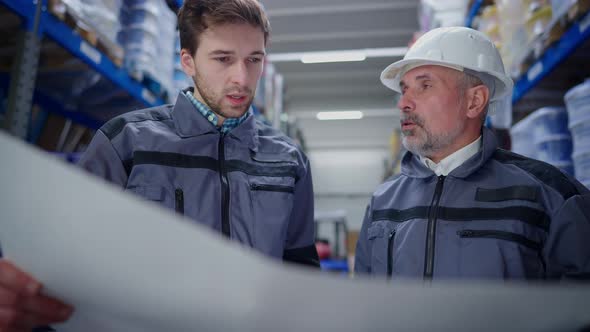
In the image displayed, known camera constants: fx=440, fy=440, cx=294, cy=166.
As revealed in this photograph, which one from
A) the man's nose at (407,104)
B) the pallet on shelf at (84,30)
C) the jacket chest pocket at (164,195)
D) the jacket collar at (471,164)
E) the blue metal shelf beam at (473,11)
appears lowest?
the jacket chest pocket at (164,195)

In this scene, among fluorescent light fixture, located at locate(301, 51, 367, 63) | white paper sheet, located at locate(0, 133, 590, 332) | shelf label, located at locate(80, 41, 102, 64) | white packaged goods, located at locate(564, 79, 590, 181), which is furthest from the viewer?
fluorescent light fixture, located at locate(301, 51, 367, 63)

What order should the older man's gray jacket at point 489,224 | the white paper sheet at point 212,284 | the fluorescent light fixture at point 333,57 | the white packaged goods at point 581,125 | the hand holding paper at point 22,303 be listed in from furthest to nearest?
the fluorescent light fixture at point 333,57
the white packaged goods at point 581,125
the older man's gray jacket at point 489,224
the hand holding paper at point 22,303
the white paper sheet at point 212,284

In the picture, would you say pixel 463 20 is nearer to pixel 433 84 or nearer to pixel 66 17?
pixel 433 84

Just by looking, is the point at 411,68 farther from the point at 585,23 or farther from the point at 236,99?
the point at 585,23

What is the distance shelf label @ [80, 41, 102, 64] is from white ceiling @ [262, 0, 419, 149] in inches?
157

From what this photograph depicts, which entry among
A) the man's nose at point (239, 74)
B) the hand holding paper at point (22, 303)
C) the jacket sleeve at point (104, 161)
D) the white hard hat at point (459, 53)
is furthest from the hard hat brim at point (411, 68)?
the hand holding paper at point (22, 303)

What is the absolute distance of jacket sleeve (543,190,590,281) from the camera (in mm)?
1349

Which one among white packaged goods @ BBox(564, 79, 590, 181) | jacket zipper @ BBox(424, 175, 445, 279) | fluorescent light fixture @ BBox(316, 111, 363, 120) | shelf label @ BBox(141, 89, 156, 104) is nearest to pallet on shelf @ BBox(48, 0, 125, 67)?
shelf label @ BBox(141, 89, 156, 104)

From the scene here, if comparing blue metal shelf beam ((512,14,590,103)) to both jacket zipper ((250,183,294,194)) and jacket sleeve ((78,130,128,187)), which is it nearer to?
jacket zipper ((250,183,294,194))

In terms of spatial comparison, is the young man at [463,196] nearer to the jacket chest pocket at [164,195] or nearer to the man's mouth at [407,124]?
the man's mouth at [407,124]

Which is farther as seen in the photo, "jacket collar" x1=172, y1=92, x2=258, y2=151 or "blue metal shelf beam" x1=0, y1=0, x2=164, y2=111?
"blue metal shelf beam" x1=0, y1=0, x2=164, y2=111

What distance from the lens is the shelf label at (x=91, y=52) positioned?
8.41 feet

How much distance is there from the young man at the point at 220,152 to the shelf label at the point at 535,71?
6.59ft

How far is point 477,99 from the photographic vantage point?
74.4 inches
